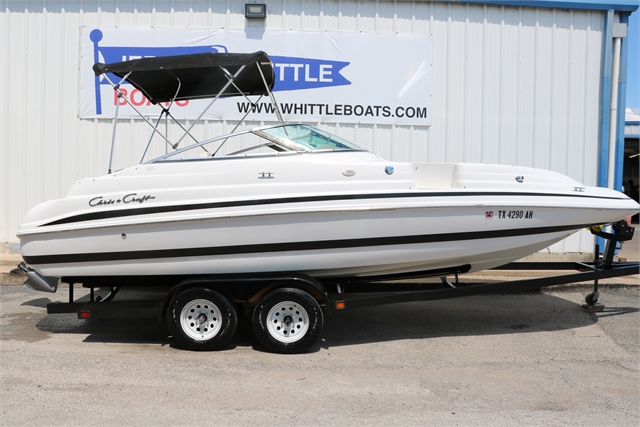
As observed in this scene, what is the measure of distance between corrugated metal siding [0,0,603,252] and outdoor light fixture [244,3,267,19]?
0.46ft

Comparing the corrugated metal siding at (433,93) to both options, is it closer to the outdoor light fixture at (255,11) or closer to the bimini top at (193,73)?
the outdoor light fixture at (255,11)

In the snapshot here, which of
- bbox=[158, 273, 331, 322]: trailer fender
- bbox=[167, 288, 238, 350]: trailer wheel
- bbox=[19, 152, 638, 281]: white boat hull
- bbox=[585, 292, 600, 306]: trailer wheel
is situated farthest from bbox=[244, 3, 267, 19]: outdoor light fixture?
bbox=[585, 292, 600, 306]: trailer wheel

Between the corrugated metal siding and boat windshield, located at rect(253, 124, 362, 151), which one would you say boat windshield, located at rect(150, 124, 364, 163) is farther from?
the corrugated metal siding

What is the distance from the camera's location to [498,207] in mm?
5145

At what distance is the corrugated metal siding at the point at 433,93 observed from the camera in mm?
8453

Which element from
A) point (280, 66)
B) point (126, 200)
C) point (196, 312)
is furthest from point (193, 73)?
point (280, 66)

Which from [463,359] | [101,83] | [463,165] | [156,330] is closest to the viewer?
[463,359]

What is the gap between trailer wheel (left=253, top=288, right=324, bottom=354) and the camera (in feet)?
16.5

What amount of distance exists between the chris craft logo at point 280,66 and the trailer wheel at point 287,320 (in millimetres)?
4238

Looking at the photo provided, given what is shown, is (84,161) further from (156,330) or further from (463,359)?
(463,359)

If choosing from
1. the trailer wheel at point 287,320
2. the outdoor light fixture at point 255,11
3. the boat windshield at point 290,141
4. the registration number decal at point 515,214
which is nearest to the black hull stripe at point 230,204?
the registration number decal at point 515,214

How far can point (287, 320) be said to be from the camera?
5109 millimetres

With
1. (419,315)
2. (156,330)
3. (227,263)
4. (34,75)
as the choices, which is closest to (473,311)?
(419,315)

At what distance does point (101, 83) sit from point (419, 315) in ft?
18.2
